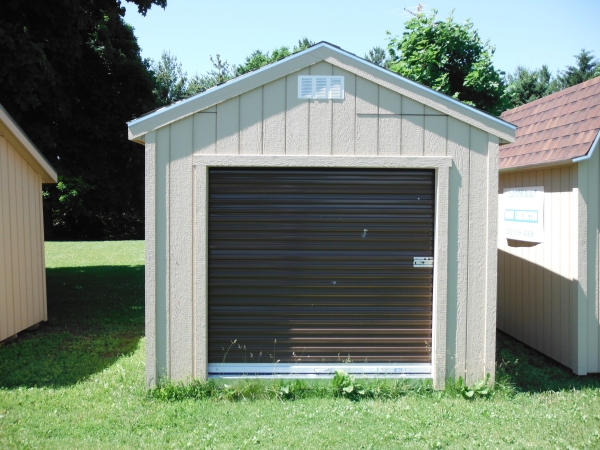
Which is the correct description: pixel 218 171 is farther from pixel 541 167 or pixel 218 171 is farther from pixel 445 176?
pixel 541 167

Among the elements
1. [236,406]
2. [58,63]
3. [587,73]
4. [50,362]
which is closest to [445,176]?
[236,406]

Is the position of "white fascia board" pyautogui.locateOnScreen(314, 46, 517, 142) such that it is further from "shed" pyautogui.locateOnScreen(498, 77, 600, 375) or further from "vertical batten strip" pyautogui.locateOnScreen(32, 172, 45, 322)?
"vertical batten strip" pyautogui.locateOnScreen(32, 172, 45, 322)

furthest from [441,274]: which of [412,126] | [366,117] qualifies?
[366,117]

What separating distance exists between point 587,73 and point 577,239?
3361 centimetres

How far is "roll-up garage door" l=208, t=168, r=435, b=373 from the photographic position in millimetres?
6273

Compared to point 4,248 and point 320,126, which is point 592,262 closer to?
point 320,126

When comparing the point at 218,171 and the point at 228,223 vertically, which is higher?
the point at 218,171

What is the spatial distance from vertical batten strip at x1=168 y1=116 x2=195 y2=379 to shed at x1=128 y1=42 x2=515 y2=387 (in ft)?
0.05

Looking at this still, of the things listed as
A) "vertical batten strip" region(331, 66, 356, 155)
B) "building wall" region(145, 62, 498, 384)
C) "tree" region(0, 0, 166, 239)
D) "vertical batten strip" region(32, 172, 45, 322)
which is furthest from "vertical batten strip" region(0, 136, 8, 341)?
"vertical batten strip" region(331, 66, 356, 155)

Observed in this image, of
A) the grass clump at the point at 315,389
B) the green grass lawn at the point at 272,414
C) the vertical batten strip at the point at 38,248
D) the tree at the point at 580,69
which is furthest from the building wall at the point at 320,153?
the tree at the point at 580,69

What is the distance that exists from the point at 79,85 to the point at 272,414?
35.4 feet

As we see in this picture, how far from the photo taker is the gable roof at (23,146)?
823 centimetres

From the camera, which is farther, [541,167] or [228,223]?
[541,167]

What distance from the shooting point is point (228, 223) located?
6.28m
